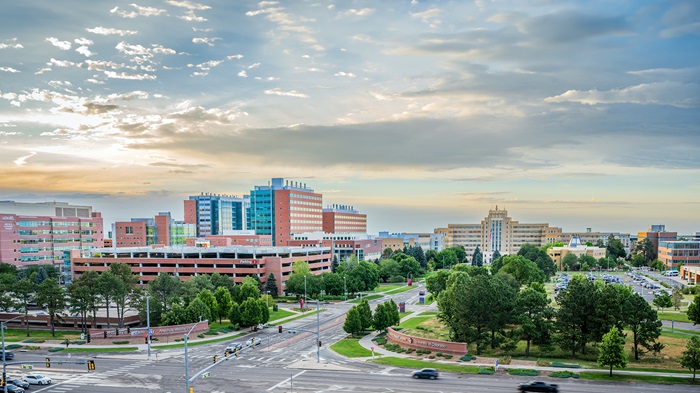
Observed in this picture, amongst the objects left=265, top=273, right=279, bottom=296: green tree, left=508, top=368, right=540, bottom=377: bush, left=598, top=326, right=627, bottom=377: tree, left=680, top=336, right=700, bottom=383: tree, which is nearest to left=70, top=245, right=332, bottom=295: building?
left=265, top=273, right=279, bottom=296: green tree

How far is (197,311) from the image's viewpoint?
8838 centimetres

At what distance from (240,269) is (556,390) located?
328 feet

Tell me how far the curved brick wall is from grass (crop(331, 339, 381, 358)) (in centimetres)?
550

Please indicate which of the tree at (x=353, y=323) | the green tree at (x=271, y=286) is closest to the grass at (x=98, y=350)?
the tree at (x=353, y=323)

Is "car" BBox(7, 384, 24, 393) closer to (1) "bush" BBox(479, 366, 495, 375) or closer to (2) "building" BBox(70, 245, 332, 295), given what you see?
(1) "bush" BBox(479, 366, 495, 375)

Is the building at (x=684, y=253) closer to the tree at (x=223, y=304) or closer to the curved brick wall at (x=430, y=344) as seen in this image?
the curved brick wall at (x=430, y=344)

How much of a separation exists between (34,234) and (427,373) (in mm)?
170182

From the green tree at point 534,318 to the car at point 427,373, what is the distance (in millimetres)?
17540

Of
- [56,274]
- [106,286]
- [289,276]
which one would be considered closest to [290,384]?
[106,286]

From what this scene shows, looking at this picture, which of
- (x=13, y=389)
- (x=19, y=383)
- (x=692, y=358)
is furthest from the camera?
(x=19, y=383)

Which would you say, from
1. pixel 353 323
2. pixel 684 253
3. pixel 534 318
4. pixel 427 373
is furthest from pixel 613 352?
pixel 684 253

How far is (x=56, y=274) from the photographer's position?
160625mm

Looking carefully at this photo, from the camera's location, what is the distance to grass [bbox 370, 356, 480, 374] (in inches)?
2453

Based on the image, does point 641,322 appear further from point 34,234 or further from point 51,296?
point 34,234
